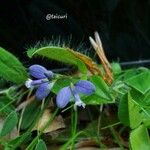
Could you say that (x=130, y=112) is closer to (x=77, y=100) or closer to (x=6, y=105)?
(x=77, y=100)

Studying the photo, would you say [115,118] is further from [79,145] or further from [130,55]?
[130,55]

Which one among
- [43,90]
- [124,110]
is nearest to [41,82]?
[43,90]

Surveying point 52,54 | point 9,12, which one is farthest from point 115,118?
point 9,12

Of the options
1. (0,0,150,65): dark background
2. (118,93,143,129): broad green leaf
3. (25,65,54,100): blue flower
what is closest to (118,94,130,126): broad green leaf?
(118,93,143,129): broad green leaf

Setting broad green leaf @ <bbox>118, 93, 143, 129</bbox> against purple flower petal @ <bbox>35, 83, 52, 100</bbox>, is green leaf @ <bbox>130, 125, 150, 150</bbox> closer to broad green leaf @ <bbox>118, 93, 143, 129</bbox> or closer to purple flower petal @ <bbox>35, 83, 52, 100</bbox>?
broad green leaf @ <bbox>118, 93, 143, 129</bbox>

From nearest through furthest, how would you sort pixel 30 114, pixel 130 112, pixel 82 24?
pixel 130 112
pixel 30 114
pixel 82 24

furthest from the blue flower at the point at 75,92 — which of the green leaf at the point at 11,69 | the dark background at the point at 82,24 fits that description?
the dark background at the point at 82,24
